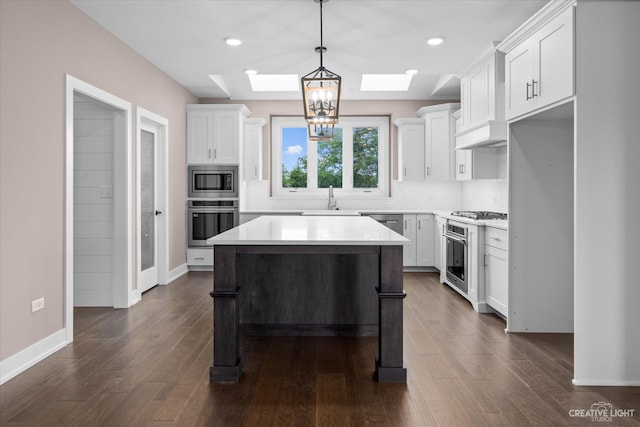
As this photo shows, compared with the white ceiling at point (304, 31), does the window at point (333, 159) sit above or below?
below

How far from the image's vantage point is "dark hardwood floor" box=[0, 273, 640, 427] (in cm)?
228

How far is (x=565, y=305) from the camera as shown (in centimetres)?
373

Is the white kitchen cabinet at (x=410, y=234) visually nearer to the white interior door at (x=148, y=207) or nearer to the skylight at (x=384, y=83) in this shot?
the skylight at (x=384, y=83)

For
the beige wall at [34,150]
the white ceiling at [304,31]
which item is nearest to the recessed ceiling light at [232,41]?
the white ceiling at [304,31]

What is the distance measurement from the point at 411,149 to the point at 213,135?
9.88ft

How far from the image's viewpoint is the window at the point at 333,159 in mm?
7375

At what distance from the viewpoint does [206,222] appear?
654 centimetres

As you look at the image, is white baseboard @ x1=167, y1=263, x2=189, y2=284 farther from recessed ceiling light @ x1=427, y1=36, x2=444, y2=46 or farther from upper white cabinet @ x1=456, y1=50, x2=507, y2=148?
recessed ceiling light @ x1=427, y1=36, x2=444, y2=46

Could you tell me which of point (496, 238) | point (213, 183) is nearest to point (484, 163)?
point (496, 238)

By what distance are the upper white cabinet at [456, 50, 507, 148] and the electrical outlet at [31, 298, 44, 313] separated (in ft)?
13.5

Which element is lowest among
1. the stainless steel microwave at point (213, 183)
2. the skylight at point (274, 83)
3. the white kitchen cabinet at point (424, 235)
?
the white kitchen cabinet at point (424, 235)

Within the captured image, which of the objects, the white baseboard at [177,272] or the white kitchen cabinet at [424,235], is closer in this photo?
the white baseboard at [177,272]

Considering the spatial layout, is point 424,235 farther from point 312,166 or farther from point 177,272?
point 177,272

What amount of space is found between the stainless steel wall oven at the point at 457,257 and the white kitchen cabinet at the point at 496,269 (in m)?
0.42
